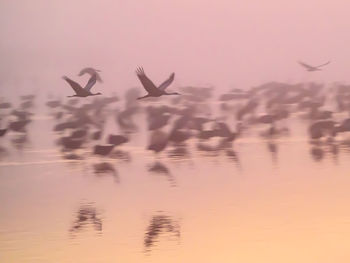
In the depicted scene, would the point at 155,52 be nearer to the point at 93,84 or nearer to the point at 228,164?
the point at 93,84

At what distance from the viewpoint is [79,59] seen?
2.18 meters

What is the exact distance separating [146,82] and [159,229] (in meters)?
0.48

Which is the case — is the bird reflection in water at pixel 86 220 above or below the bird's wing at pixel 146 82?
below

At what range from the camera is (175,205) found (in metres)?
2.17

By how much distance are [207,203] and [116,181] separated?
31 cm

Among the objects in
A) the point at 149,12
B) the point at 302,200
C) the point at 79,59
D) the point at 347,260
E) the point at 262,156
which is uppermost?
the point at 149,12

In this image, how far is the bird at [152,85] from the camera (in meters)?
2.18

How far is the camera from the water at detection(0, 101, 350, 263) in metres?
2.13

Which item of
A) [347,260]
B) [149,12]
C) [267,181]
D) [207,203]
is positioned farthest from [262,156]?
[149,12]

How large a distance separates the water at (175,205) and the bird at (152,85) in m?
0.15

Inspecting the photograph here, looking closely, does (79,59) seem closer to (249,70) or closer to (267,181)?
(249,70)

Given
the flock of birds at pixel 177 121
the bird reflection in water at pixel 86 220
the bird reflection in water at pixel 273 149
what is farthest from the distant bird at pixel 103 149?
the bird reflection in water at pixel 273 149

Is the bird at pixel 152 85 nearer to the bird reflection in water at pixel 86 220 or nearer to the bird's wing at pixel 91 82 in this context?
the bird's wing at pixel 91 82

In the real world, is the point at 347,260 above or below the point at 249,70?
below
